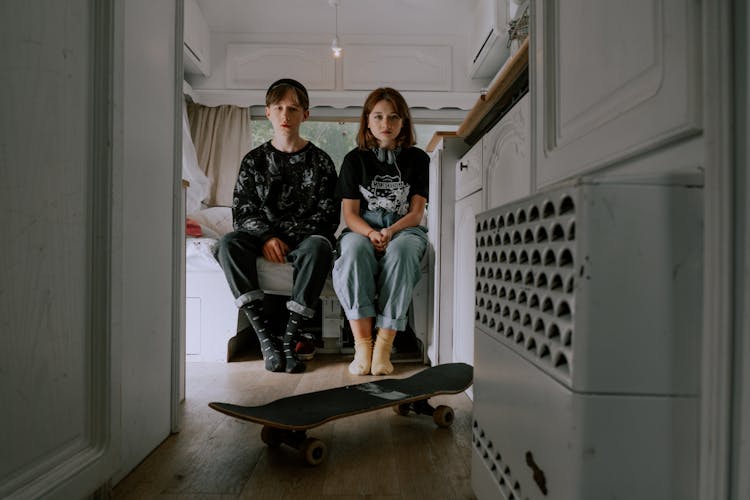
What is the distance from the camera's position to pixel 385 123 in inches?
91.4

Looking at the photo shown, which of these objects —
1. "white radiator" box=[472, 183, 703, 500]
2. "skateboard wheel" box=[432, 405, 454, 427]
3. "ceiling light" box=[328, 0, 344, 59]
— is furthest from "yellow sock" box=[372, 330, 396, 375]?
"ceiling light" box=[328, 0, 344, 59]

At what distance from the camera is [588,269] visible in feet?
1.51

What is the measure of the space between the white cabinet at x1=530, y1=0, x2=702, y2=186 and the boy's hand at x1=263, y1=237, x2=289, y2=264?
157 cm

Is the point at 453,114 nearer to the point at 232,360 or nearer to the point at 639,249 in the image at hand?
the point at 232,360

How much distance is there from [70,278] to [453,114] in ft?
10.3

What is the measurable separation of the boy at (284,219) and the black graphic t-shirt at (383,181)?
8.5 inches

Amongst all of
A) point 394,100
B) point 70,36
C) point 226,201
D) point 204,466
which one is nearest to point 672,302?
point 70,36

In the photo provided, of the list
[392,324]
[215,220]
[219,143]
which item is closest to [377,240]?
[392,324]

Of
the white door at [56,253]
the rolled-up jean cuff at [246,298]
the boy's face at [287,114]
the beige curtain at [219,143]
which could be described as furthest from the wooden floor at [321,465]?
the beige curtain at [219,143]

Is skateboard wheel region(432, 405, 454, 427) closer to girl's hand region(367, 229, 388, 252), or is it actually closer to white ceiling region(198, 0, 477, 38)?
girl's hand region(367, 229, 388, 252)

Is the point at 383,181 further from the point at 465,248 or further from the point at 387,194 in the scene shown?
the point at 465,248

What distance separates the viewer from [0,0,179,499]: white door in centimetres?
62

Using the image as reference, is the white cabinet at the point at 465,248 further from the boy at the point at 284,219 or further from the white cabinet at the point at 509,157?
the boy at the point at 284,219

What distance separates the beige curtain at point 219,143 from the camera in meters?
3.38
